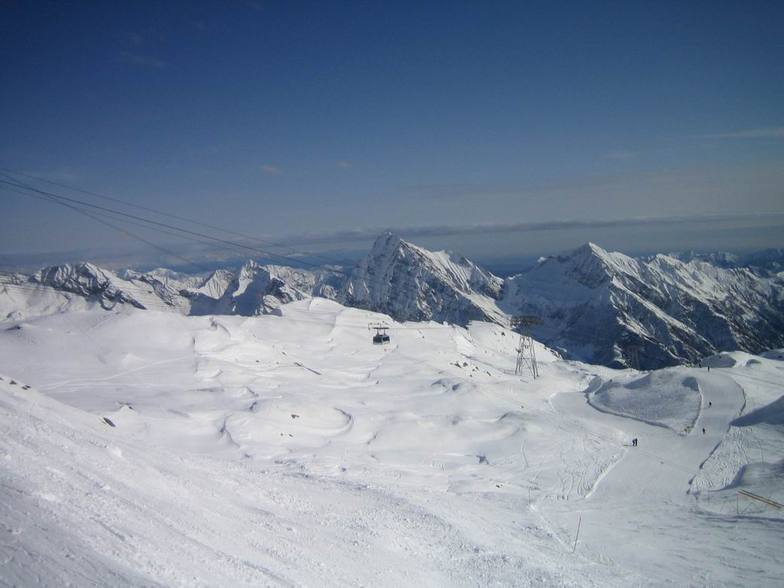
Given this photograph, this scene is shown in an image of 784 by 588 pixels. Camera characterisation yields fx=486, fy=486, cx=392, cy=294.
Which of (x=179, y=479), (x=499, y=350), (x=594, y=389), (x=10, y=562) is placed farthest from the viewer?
(x=499, y=350)

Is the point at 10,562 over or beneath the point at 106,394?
over

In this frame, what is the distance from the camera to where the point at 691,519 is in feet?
67.8

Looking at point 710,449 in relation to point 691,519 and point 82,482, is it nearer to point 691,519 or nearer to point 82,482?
point 691,519

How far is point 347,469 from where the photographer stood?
23.2m

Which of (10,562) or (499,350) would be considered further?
(499,350)

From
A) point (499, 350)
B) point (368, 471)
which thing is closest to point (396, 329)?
point (499, 350)

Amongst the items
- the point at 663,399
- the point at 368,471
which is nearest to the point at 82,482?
the point at 368,471

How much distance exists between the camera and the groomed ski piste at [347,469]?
35.7ft

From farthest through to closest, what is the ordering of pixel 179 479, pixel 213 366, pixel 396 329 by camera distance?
pixel 396 329 → pixel 213 366 → pixel 179 479

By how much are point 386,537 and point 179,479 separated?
261 inches

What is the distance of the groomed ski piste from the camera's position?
10.9m

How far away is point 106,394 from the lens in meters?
31.3

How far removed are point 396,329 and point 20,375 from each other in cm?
5449

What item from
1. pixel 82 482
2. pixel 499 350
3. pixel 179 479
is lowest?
pixel 499 350
